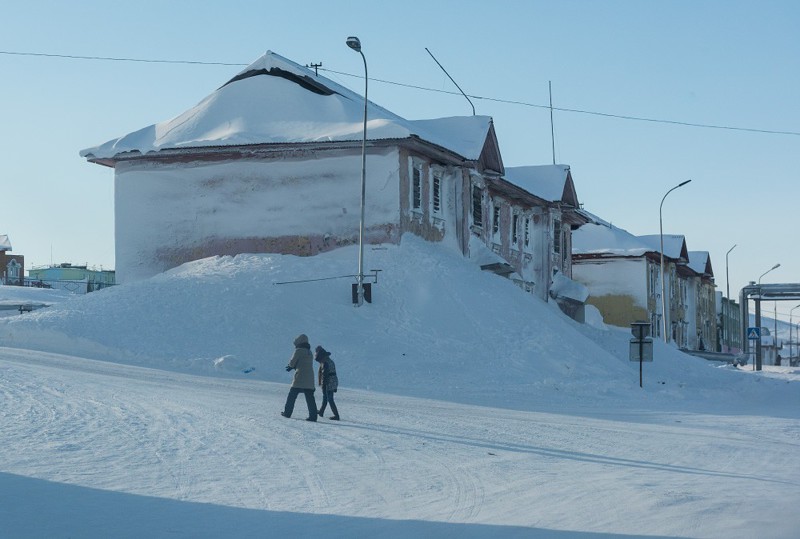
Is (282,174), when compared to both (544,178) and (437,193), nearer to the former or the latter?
(437,193)

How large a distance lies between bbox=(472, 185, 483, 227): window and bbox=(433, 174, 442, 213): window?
2.59 metres

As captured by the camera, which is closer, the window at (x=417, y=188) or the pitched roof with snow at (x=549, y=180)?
the window at (x=417, y=188)

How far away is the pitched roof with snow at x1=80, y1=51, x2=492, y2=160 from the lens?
35.4m

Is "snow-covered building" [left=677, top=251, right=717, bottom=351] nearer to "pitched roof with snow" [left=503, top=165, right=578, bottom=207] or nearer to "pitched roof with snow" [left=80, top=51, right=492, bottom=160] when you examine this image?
"pitched roof with snow" [left=503, top=165, right=578, bottom=207]

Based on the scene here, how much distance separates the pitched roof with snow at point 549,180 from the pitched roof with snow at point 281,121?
8.89 m

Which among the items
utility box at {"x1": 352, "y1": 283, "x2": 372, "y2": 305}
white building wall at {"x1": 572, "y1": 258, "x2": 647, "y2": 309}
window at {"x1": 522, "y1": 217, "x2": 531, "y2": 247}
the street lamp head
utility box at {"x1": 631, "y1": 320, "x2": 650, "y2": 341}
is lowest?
utility box at {"x1": 631, "y1": 320, "x2": 650, "y2": 341}

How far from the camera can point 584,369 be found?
97.1ft

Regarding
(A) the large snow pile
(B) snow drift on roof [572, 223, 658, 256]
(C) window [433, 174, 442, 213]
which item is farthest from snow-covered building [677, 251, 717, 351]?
(A) the large snow pile

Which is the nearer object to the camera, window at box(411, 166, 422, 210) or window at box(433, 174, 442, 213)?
window at box(411, 166, 422, 210)

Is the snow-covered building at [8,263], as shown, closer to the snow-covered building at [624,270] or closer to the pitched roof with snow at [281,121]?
the snow-covered building at [624,270]

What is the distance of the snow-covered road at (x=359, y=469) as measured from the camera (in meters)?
10.2

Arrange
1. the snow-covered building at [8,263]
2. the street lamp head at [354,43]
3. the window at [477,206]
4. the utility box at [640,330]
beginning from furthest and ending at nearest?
1. the snow-covered building at [8,263]
2. the window at [477,206]
3. the utility box at [640,330]
4. the street lamp head at [354,43]

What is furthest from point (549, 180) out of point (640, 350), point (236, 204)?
point (640, 350)

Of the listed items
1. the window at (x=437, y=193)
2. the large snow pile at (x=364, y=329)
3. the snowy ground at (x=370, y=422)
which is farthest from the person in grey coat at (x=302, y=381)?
the window at (x=437, y=193)
